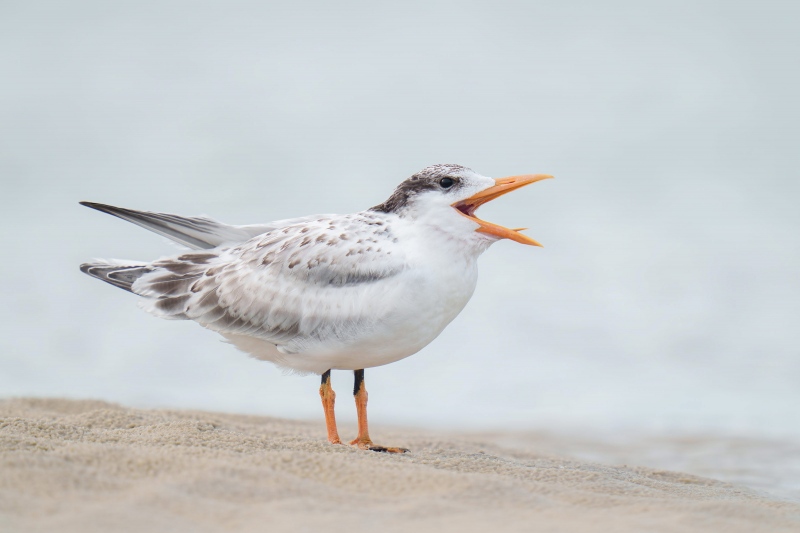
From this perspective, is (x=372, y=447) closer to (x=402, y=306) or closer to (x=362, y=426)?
(x=362, y=426)

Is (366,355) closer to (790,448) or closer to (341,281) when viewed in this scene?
(341,281)

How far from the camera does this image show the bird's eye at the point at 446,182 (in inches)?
177

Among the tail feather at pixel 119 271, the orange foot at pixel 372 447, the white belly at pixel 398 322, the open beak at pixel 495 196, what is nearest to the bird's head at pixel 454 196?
the open beak at pixel 495 196

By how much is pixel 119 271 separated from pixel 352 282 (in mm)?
1557

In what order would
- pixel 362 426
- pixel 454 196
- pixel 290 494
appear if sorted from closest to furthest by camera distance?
pixel 290 494 → pixel 454 196 → pixel 362 426

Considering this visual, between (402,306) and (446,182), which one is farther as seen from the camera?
(446,182)

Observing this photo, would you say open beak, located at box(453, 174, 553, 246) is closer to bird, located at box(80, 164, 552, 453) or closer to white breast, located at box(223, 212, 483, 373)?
bird, located at box(80, 164, 552, 453)

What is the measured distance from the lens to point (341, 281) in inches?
171

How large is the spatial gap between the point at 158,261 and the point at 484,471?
7.37ft

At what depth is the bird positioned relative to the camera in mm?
4234

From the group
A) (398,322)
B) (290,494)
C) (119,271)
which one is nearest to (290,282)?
(398,322)

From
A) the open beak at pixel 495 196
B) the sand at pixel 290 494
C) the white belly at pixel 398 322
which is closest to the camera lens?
the sand at pixel 290 494

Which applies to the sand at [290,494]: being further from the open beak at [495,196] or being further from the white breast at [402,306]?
the open beak at [495,196]

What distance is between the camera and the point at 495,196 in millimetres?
4543
